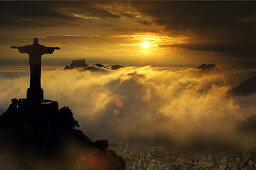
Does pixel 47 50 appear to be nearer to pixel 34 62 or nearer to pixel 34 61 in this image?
pixel 34 61

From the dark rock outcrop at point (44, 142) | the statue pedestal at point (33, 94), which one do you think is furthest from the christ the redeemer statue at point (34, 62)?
the dark rock outcrop at point (44, 142)

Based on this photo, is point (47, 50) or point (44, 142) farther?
point (47, 50)

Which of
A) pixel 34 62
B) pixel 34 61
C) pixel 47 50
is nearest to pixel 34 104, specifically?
pixel 34 62

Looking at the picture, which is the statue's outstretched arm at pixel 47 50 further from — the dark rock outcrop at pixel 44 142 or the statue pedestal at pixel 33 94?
the dark rock outcrop at pixel 44 142

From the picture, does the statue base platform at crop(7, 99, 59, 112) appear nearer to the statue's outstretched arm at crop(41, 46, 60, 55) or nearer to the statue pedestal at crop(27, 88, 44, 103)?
the statue pedestal at crop(27, 88, 44, 103)

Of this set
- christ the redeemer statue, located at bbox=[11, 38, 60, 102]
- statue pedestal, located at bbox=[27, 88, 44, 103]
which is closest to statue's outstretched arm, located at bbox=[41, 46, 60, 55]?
christ the redeemer statue, located at bbox=[11, 38, 60, 102]

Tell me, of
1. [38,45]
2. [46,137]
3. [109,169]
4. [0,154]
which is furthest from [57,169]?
[38,45]
